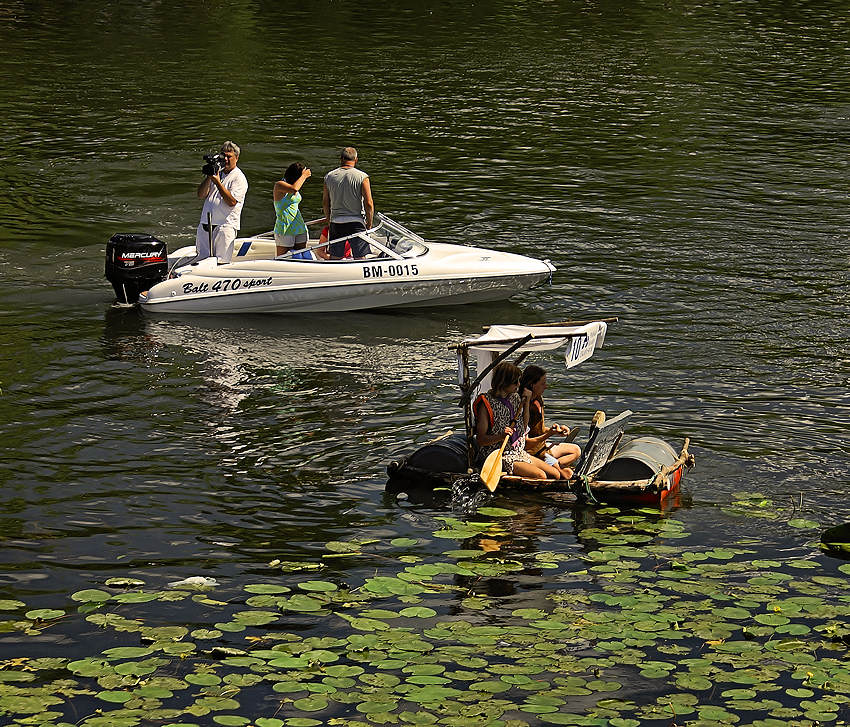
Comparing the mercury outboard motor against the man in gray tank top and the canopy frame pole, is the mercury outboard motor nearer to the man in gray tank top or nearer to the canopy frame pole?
the man in gray tank top

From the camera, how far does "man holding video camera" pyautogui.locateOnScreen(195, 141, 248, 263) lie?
1980 centimetres

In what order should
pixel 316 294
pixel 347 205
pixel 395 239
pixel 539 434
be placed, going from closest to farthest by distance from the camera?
pixel 539 434
pixel 347 205
pixel 316 294
pixel 395 239

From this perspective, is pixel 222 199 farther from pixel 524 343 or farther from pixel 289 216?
pixel 524 343

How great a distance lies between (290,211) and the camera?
65.5 ft

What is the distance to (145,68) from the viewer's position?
4194 cm

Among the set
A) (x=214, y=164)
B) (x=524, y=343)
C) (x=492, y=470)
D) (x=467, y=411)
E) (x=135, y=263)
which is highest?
(x=214, y=164)

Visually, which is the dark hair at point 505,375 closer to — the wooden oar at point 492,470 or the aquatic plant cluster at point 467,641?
the wooden oar at point 492,470

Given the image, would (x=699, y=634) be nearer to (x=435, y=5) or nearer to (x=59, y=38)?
(x=59, y=38)

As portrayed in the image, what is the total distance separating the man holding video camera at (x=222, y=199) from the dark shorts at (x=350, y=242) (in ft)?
4.96

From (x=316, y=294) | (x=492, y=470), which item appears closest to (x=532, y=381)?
(x=492, y=470)

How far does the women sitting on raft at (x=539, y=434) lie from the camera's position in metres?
13.8

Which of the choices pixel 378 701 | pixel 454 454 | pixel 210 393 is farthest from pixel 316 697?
pixel 210 393

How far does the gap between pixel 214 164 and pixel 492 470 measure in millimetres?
8696

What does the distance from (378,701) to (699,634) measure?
109 inches
